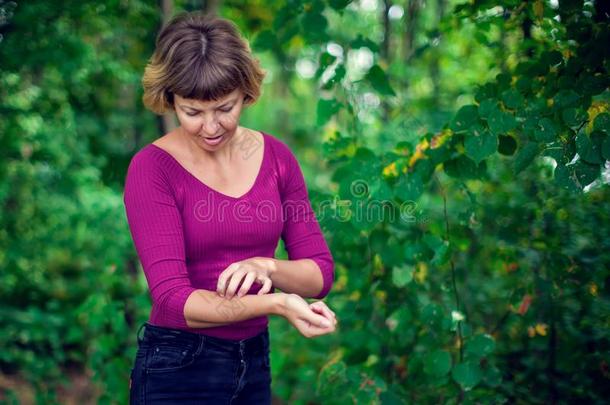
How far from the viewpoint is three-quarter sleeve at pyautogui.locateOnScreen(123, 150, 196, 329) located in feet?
5.33

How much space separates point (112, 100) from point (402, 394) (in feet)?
11.8

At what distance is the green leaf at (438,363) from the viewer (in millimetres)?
2613

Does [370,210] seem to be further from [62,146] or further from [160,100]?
[62,146]

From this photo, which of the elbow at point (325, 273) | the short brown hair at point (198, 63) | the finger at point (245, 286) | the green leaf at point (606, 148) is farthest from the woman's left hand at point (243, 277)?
the green leaf at point (606, 148)

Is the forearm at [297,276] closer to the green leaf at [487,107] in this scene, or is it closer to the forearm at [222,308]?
the forearm at [222,308]

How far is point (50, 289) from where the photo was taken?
20.7 feet

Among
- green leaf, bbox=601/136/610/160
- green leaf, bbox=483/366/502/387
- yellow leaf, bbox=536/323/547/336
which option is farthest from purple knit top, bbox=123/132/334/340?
yellow leaf, bbox=536/323/547/336

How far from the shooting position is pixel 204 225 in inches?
69.2

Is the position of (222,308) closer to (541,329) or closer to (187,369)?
(187,369)

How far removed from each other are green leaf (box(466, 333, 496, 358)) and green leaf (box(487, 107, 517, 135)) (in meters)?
0.92

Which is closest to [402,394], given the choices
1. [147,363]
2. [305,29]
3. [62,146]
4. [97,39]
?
[147,363]

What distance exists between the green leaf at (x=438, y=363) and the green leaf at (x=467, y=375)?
7cm

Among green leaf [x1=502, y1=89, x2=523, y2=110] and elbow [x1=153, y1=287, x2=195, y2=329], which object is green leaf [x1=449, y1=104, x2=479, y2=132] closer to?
green leaf [x1=502, y1=89, x2=523, y2=110]

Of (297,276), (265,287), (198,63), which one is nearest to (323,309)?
(265,287)
